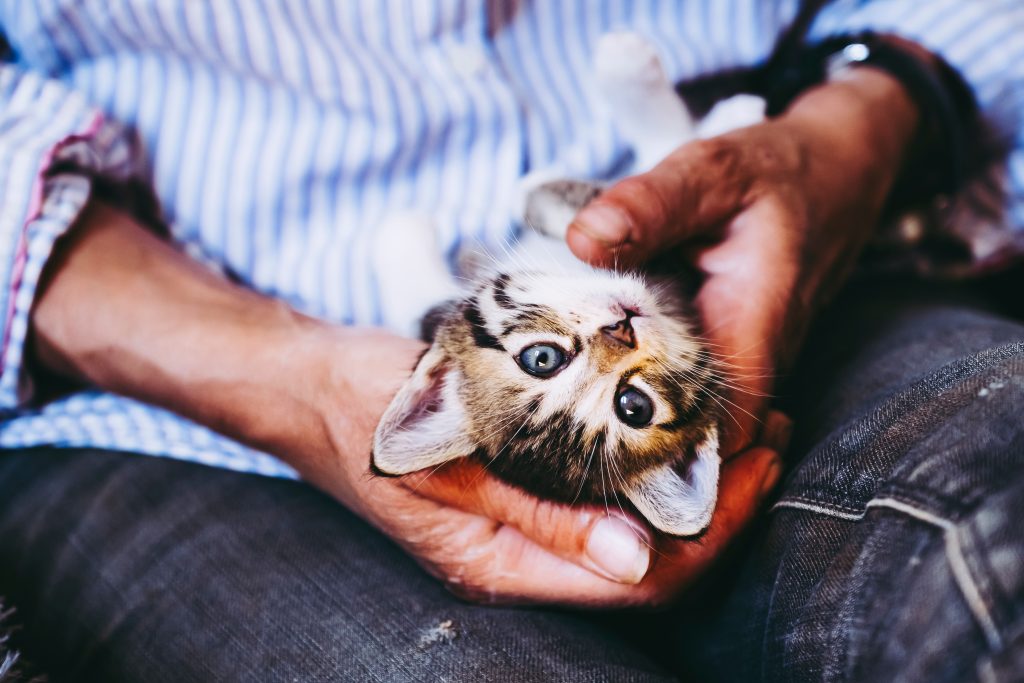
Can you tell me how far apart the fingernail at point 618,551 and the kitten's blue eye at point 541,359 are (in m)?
0.25

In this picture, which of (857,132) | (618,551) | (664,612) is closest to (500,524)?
(618,551)

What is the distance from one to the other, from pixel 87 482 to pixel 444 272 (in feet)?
2.34

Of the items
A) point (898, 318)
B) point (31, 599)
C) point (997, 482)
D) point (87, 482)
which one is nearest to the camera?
point (997, 482)

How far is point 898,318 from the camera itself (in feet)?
4.22

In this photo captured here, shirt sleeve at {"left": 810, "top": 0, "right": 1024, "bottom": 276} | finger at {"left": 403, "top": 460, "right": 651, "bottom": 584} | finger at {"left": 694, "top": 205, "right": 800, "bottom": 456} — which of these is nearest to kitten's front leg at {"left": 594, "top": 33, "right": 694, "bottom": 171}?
finger at {"left": 694, "top": 205, "right": 800, "bottom": 456}

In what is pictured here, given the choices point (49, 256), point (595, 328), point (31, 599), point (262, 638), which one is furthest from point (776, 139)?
point (31, 599)

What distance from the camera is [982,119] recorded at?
4.73 feet

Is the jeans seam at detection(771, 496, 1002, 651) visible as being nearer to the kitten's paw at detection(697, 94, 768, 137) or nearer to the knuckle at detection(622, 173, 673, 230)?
the knuckle at detection(622, 173, 673, 230)

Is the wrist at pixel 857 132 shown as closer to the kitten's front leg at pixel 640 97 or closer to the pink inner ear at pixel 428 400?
the kitten's front leg at pixel 640 97

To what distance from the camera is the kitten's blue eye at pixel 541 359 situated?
3.49ft

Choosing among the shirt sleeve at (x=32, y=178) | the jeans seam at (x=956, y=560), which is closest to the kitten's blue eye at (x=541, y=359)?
the jeans seam at (x=956, y=560)

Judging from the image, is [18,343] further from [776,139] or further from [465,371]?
[776,139]

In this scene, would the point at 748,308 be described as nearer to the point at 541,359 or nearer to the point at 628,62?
the point at 541,359

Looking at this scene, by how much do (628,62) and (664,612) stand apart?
969 millimetres
